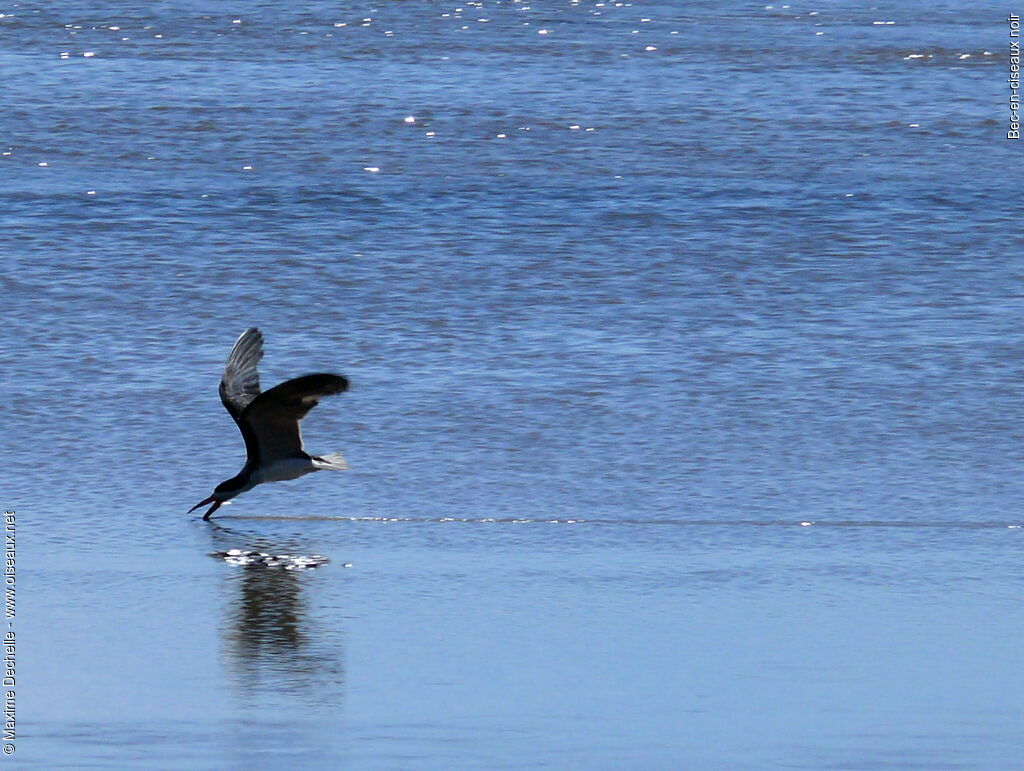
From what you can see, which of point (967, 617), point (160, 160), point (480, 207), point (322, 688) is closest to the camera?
point (322, 688)

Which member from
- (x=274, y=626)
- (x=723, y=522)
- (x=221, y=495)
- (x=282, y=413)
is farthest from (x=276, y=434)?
(x=723, y=522)

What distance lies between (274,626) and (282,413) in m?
1.29

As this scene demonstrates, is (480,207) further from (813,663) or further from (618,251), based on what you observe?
(813,663)

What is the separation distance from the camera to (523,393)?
24.2 feet

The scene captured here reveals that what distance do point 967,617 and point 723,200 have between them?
4657 mm

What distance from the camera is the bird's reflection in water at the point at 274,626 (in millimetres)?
4938

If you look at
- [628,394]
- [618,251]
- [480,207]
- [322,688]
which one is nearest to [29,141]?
[480,207]

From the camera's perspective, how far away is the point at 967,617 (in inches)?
211

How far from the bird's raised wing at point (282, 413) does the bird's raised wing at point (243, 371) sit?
11 centimetres

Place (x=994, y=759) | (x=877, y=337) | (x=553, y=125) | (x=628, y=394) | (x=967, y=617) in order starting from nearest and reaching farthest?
(x=994, y=759) → (x=967, y=617) → (x=628, y=394) → (x=877, y=337) → (x=553, y=125)

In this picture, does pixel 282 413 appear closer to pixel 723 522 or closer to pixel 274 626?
pixel 274 626

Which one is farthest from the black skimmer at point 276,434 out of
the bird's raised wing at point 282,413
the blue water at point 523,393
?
the blue water at point 523,393

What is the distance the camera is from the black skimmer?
639cm

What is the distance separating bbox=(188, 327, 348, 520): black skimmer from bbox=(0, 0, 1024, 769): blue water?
0.15 metres
